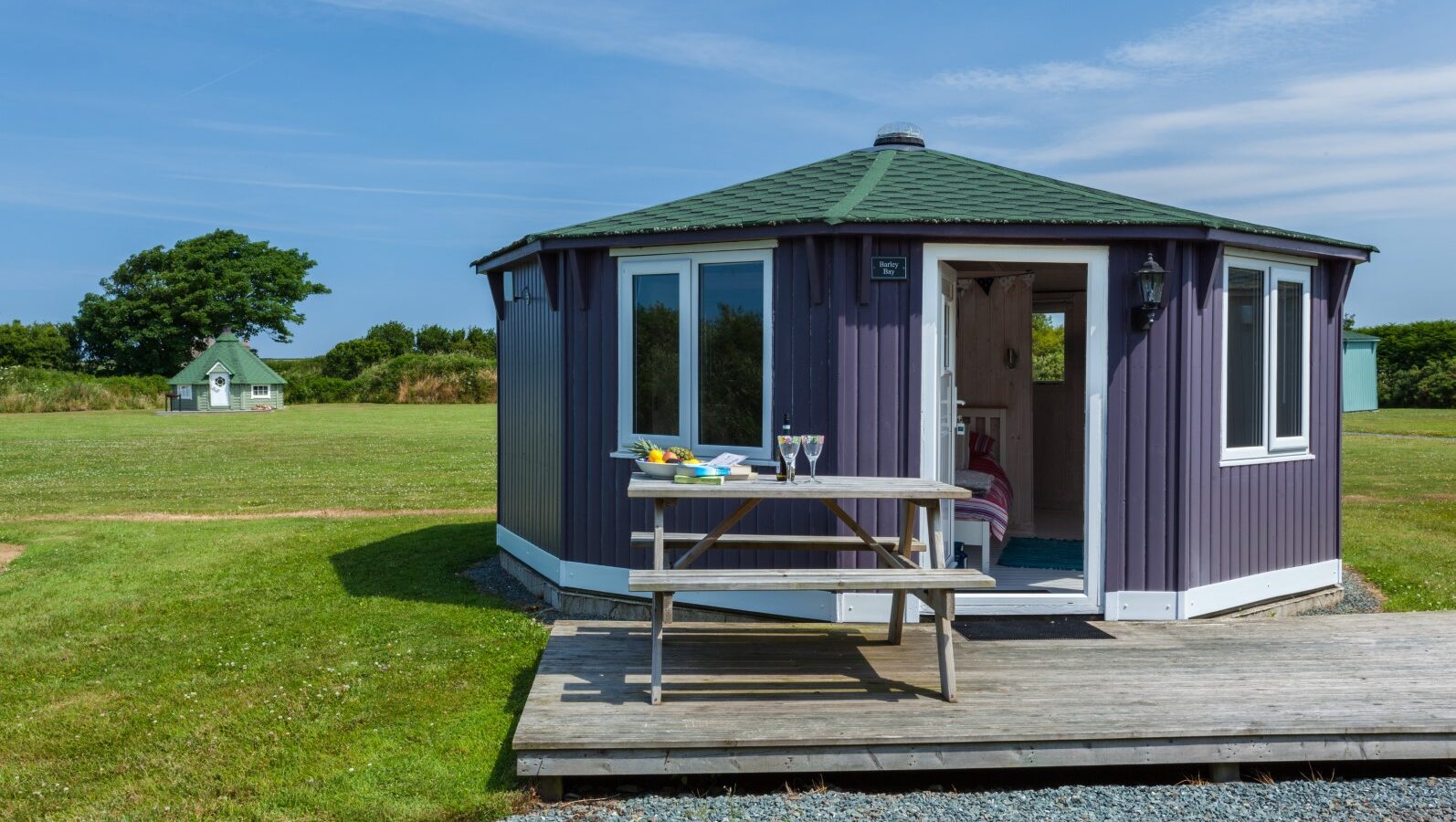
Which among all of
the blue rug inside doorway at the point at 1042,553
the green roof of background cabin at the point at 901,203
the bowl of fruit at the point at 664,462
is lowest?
the blue rug inside doorway at the point at 1042,553

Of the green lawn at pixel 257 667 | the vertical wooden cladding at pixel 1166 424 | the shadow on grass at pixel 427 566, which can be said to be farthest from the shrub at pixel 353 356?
the vertical wooden cladding at pixel 1166 424

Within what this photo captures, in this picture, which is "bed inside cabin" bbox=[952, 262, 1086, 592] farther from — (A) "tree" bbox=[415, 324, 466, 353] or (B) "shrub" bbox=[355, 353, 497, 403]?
(A) "tree" bbox=[415, 324, 466, 353]

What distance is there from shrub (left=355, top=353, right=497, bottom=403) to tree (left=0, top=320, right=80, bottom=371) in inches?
743

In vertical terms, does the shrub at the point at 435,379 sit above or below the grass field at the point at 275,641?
above

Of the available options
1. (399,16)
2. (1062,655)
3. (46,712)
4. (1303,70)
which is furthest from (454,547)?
(1303,70)

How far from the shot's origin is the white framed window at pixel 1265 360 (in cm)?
663

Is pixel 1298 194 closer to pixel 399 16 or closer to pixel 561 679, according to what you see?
pixel 399 16

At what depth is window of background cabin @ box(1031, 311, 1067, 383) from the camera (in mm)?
11617

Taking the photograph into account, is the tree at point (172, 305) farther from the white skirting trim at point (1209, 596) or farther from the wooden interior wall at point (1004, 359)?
the white skirting trim at point (1209, 596)

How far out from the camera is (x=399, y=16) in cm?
1540

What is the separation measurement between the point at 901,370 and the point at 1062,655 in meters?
1.83

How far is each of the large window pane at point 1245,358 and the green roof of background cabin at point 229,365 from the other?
41.8 metres

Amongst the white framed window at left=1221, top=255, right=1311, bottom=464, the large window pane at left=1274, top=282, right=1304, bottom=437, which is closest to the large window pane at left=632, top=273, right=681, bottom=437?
the white framed window at left=1221, top=255, right=1311, bottom=464

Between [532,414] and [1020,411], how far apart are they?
473 cm
